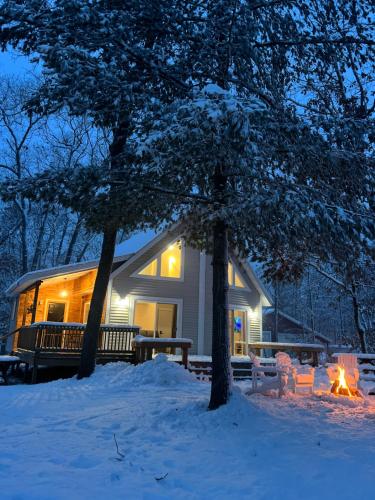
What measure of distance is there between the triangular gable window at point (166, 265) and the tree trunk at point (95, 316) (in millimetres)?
5023

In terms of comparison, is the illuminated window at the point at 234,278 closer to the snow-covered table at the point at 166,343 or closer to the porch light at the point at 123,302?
the porch light at the point at 123,302

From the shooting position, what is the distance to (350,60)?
26.3ft

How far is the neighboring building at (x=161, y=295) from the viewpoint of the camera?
16172 millimetres

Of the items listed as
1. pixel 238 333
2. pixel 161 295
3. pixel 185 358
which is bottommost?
pixel 185 358

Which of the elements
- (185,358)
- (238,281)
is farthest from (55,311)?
(185,358)

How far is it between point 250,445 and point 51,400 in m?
4.94

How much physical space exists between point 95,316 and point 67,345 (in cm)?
249

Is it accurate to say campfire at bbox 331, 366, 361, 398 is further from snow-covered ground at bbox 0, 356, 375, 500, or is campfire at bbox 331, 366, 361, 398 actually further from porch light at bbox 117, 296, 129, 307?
porch light at bbox 117, 296, 129, 307

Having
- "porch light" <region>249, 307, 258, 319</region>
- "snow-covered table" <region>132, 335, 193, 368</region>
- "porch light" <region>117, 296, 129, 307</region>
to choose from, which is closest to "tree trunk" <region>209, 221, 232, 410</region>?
"snow-covered table" <region>132, 335, 193, 368</region>

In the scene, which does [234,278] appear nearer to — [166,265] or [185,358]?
[166,265]

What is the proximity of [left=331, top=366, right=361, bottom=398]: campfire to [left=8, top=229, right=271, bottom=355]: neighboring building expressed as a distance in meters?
8.92

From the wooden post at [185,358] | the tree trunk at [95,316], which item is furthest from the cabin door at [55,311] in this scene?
the wooden post at [185,358]

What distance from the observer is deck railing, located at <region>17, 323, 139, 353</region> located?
1229 centimetres

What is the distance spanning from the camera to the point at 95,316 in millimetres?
11273
